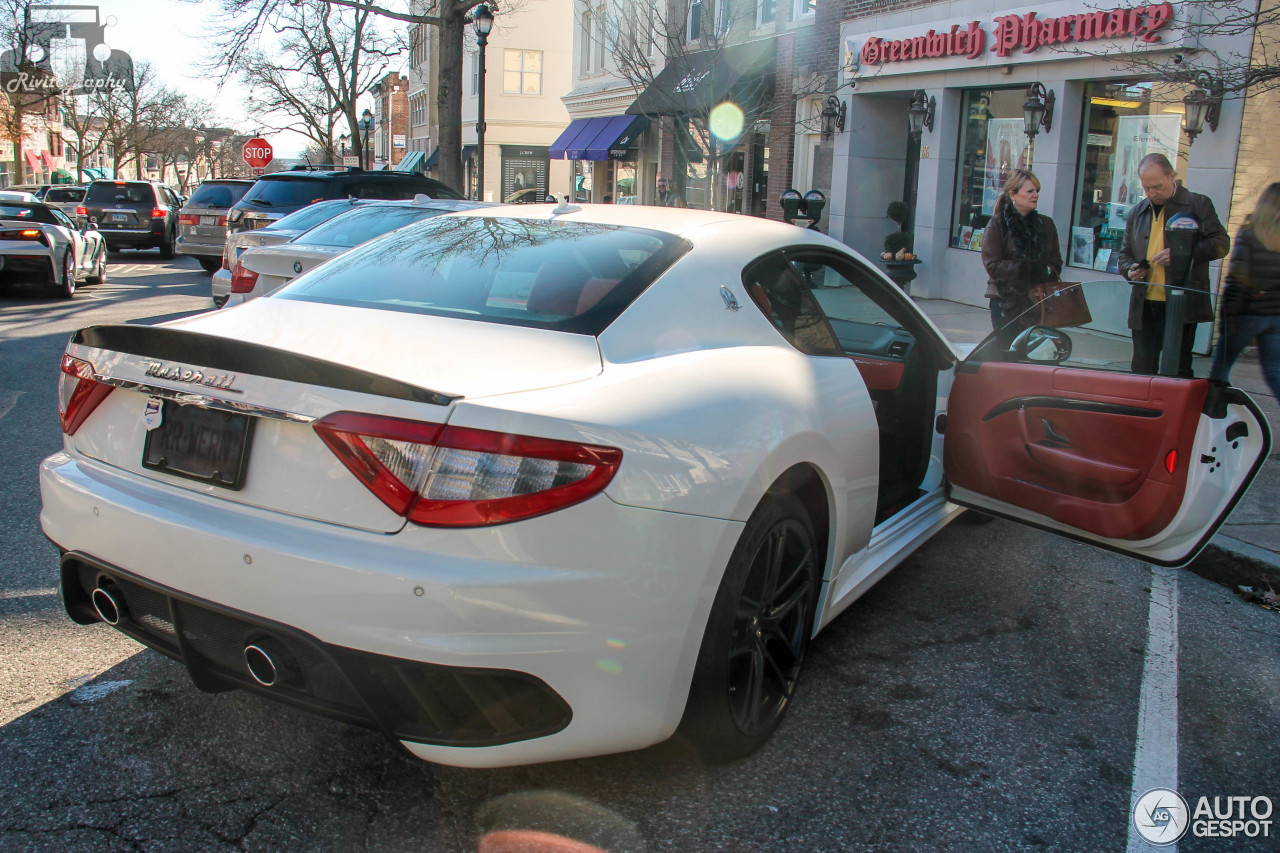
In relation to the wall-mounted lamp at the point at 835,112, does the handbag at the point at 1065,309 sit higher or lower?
lower

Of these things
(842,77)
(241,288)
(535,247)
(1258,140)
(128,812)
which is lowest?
(128,812)

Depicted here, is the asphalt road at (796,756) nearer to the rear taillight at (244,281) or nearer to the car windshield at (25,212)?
the rear taillight at (244,281)

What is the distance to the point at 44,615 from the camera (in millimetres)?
3818

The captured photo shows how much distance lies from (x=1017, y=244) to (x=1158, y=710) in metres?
4.40

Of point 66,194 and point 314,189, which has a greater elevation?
point 314,189

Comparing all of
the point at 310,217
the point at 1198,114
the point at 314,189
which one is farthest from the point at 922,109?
the point at 310,217

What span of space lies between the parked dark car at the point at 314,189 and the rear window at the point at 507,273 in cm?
1087

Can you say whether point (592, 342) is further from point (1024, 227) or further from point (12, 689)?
point (1024, 227)

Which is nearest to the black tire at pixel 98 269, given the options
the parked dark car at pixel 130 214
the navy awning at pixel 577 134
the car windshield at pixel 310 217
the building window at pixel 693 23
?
the parked dark car at pixel 130 214

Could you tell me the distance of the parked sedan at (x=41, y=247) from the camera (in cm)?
1395

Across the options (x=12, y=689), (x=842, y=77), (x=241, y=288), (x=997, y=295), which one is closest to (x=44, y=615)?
(x=12, y=689)

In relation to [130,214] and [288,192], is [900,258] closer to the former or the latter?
[288,192]

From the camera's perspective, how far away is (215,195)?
1942cm

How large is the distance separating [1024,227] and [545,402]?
5.72 m
